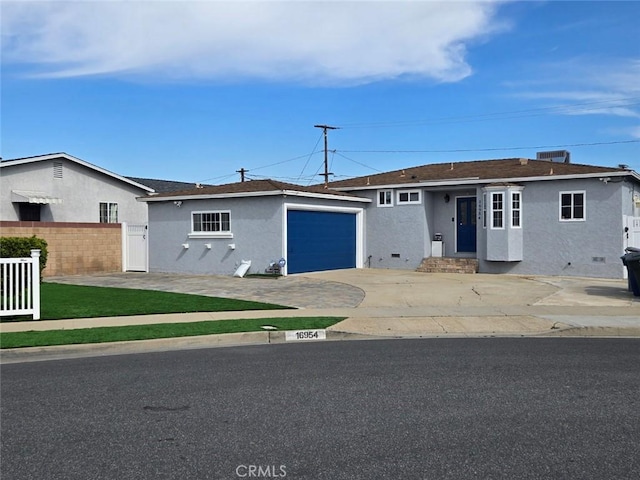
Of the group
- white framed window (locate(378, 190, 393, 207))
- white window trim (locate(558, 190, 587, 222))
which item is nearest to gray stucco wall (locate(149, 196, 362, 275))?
white framed window (locate(378, 190, 393, 207))

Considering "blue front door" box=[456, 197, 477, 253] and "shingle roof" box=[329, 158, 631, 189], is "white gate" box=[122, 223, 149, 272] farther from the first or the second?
"blue front door" box=[456, 197, 477, 253]

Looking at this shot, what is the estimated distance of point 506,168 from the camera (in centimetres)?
2497

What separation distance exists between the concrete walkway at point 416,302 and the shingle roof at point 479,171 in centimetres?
401

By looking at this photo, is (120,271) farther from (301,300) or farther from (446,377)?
(446,377)

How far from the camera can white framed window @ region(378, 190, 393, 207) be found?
26100mm

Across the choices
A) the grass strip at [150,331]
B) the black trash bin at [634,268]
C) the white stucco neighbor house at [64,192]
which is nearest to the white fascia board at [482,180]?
the black trash bin at [634,268]

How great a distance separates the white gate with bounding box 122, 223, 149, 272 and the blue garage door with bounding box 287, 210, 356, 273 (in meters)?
7.09

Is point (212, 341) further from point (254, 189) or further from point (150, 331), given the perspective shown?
point (254, 189)

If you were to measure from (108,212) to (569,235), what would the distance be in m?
21.5

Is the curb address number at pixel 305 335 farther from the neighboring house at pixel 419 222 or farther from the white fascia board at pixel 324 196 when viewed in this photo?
the white fascia board at pixel 324 196

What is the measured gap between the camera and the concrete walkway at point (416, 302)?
1151 centimetres

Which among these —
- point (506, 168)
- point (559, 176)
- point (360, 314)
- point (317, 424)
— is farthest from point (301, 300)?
point (506, 168)

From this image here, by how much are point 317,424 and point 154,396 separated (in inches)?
83.9

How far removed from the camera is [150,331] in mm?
10867
